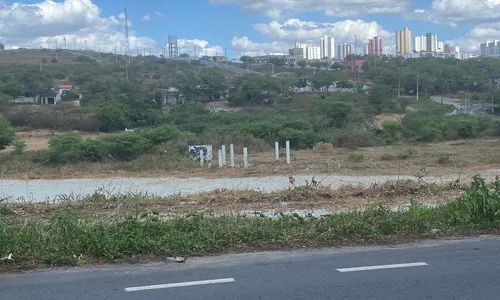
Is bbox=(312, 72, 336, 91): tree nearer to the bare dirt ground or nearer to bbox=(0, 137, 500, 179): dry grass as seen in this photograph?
bbox=(0, 137, 500, 179): dry grass

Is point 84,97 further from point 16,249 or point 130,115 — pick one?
point 16,249

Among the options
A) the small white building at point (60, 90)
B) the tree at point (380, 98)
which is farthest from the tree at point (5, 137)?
the tree at point (380, 98)

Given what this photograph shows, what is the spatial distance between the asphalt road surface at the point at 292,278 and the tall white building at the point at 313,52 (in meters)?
118

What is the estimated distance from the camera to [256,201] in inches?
431

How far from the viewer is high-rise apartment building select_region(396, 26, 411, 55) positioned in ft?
369

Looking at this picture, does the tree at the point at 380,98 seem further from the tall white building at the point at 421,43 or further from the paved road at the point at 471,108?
the tall white building at the point at 421,43

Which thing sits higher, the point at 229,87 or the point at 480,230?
the point at 229,87

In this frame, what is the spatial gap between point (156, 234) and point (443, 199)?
18.6 ft

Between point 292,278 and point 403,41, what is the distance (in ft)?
372

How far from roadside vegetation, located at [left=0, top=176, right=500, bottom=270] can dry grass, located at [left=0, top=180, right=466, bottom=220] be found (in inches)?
40.6

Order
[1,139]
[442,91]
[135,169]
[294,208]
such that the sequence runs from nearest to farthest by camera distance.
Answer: [294,208]
[135,169]
[1,139]
[442,91]

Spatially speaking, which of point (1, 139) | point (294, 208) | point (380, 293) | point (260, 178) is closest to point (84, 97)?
point (1, 139)

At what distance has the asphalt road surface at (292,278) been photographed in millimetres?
5637

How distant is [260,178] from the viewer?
55.1 ft
